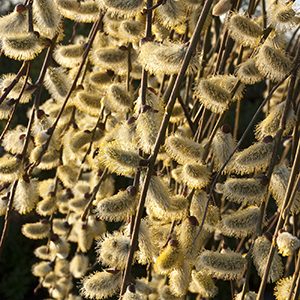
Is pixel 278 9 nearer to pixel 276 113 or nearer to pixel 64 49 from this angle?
pixel 276 113

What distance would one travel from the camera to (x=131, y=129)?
2.81 ft

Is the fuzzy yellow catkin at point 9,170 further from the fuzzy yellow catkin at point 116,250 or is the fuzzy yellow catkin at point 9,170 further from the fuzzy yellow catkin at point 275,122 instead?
the fuzzy yellow catkin at point 275,122

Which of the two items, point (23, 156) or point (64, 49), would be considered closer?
point (23, 156)

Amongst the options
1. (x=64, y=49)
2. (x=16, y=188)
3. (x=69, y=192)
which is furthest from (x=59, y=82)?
(x=69, y=192)

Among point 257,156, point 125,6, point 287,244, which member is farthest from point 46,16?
point 287,244

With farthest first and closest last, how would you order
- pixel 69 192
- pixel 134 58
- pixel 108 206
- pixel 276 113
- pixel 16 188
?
pixel 69 192 → pixel 134 58 → pixel 16 188 → pixel 276 113 → pixel 108 206

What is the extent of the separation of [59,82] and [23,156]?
18 centimetres

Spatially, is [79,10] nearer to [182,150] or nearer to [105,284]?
[182,150]

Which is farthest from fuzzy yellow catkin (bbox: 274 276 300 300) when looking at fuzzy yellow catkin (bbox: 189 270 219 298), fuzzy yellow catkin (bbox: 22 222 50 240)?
fuzzy yellow catkin (bbox: 22 222 50 240)

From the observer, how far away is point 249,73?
938mm

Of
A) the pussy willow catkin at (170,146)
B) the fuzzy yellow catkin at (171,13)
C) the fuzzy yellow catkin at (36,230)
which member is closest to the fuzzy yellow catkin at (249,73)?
the pussy willow catkin at (170,146)

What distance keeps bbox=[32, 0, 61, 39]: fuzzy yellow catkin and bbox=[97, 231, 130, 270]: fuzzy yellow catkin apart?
0.33 m

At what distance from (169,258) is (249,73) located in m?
0.29

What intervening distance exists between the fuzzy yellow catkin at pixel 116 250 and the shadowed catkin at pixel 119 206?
52 millimetres
